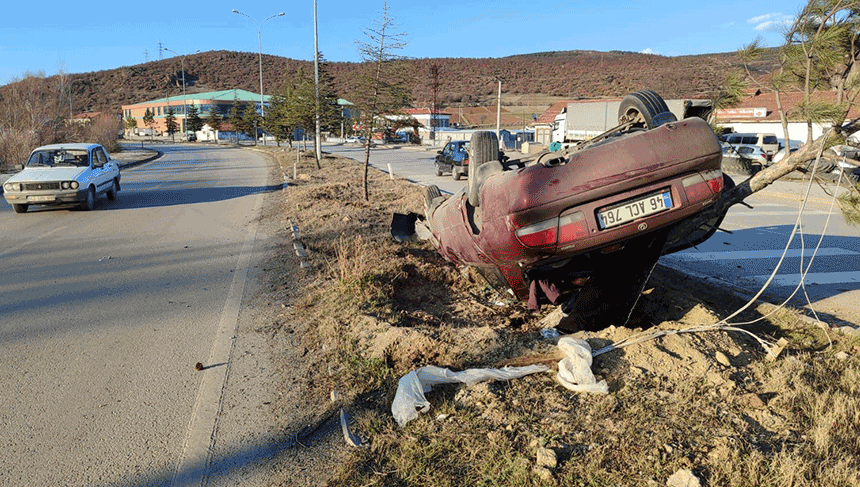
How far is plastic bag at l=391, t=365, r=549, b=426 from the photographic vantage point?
371 centimetres

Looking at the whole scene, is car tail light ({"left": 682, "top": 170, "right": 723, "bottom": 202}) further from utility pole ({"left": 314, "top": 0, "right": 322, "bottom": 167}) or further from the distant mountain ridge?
the distant mountain ridge

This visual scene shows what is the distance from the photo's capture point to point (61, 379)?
4.76m

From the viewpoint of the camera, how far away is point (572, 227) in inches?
158

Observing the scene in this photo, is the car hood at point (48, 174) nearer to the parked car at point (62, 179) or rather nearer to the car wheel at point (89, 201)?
the parked car at point (62, 179)

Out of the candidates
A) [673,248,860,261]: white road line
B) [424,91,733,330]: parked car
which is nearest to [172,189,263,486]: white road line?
[424,91,733,330]: parked car

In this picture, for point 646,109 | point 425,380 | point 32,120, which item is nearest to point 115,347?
point 425,380

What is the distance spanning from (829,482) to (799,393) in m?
0.98

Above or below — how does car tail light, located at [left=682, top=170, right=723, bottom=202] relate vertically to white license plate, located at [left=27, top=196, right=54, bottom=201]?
above

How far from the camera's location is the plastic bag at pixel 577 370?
3.85 m

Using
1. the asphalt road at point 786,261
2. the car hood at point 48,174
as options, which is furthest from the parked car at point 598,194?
the car hood at point 48,174

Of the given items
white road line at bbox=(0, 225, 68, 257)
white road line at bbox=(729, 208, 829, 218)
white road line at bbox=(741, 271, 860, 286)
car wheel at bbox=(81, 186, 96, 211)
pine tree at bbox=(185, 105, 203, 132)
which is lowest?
white road line at bbox=(741, 271, 860, 286)

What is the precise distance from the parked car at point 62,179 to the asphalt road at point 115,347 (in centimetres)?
226

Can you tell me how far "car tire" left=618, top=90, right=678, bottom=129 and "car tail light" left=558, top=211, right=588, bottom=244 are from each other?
1487 mm

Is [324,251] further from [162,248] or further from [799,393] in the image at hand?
[799,393]
